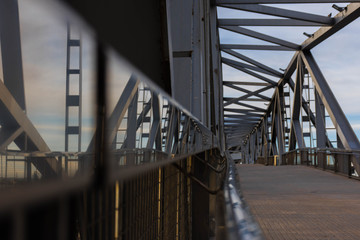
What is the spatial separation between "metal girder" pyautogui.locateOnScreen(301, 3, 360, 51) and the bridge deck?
25.1 feet

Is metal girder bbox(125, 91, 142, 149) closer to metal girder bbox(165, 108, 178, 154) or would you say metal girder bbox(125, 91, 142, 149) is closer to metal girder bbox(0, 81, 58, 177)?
metal girder bbox(0, 81, 58, 177)

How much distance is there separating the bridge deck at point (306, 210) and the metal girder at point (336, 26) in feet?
25.1

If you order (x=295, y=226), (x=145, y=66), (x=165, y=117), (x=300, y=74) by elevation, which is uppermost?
(x=300, y=74)

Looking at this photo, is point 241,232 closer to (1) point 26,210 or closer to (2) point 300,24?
(1) point 26,210

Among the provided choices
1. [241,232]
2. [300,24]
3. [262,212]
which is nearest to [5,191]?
[241,232]

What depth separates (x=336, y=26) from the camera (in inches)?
684

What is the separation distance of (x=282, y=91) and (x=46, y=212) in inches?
1399

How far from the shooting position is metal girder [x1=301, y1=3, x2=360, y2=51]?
1534 cm

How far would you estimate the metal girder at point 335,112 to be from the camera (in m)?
16.9

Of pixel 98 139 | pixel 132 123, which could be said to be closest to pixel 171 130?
pixel 132 123

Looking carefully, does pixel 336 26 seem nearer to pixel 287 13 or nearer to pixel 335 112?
pixel 287 13

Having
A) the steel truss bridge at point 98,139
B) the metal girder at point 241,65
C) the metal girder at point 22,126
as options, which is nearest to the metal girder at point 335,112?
the metal girder at point 241,65

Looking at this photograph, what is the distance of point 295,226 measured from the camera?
5215mm

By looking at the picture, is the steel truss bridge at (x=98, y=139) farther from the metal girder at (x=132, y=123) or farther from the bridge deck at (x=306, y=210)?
the bridge deck at (x=306, y=210)
